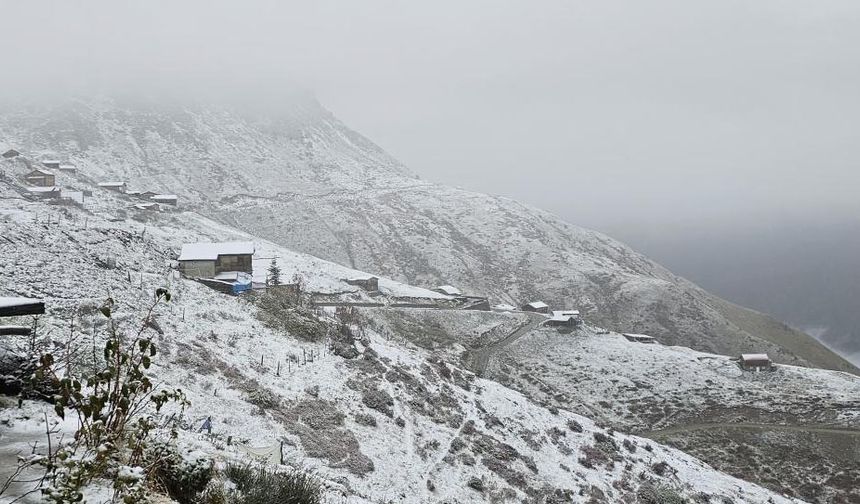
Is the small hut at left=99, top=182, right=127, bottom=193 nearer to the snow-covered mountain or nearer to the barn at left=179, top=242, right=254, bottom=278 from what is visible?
the snow-covered mountain

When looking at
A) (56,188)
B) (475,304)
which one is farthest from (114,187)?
(475,304)

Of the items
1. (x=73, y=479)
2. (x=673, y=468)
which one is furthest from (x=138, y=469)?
(x=673, y=468)

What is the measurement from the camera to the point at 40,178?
294ft

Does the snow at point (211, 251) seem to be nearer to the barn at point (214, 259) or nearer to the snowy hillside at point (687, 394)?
the barn at point (214, 259)

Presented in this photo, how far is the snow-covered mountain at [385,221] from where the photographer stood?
113 metres

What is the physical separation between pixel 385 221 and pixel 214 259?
87541 millimetres

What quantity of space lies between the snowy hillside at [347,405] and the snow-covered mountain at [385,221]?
7254 cm

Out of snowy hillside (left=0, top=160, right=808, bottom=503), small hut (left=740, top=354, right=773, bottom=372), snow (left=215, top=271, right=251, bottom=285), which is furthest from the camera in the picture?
small hut (left=740, top=354, right=773, bottom=372)

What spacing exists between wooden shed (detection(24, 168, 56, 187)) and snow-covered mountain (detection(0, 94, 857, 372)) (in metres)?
31.9

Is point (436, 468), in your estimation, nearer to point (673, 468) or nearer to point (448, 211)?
point (673, 468)

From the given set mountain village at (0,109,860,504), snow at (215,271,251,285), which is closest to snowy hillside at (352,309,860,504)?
mountain village at (0,109,860,504)

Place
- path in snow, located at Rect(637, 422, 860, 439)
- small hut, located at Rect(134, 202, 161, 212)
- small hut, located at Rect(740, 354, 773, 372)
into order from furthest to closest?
small hut, located at Rect(134, 202, 161, 212)
small hut, located at Rect(740, 354, 773, 372)
path in snow, located at Rect(637, 422, 860, 439)

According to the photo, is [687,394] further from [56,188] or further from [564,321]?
[56,188]

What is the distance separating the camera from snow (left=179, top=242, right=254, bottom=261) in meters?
55.5
